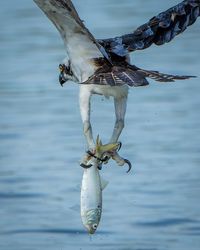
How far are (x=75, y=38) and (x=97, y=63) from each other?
184 mm

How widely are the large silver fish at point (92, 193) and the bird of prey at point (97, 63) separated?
5 cm

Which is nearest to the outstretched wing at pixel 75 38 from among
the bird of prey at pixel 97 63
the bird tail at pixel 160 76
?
the bird of prey at pixel 97 63

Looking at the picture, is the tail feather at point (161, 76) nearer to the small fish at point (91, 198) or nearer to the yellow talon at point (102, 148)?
the yellow talon at point (102, 148)

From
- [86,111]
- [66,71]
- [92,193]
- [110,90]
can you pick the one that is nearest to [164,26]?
[66,71]

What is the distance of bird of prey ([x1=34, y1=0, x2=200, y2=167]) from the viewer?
333 inches

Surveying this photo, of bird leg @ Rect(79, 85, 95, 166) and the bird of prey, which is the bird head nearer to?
the bird of prey

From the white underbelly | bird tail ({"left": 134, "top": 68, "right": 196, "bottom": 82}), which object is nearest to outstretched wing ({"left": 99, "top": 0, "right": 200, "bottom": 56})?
the white underbelly

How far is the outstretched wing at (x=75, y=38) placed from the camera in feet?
28.3

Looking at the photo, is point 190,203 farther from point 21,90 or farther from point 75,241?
point 21,90

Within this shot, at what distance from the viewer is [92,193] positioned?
8.48 meters

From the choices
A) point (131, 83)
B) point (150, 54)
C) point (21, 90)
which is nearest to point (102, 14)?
point (150, 54)

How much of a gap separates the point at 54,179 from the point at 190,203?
3.56 ft

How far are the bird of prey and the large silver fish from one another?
0.17 feet

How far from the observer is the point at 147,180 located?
1148 cm
